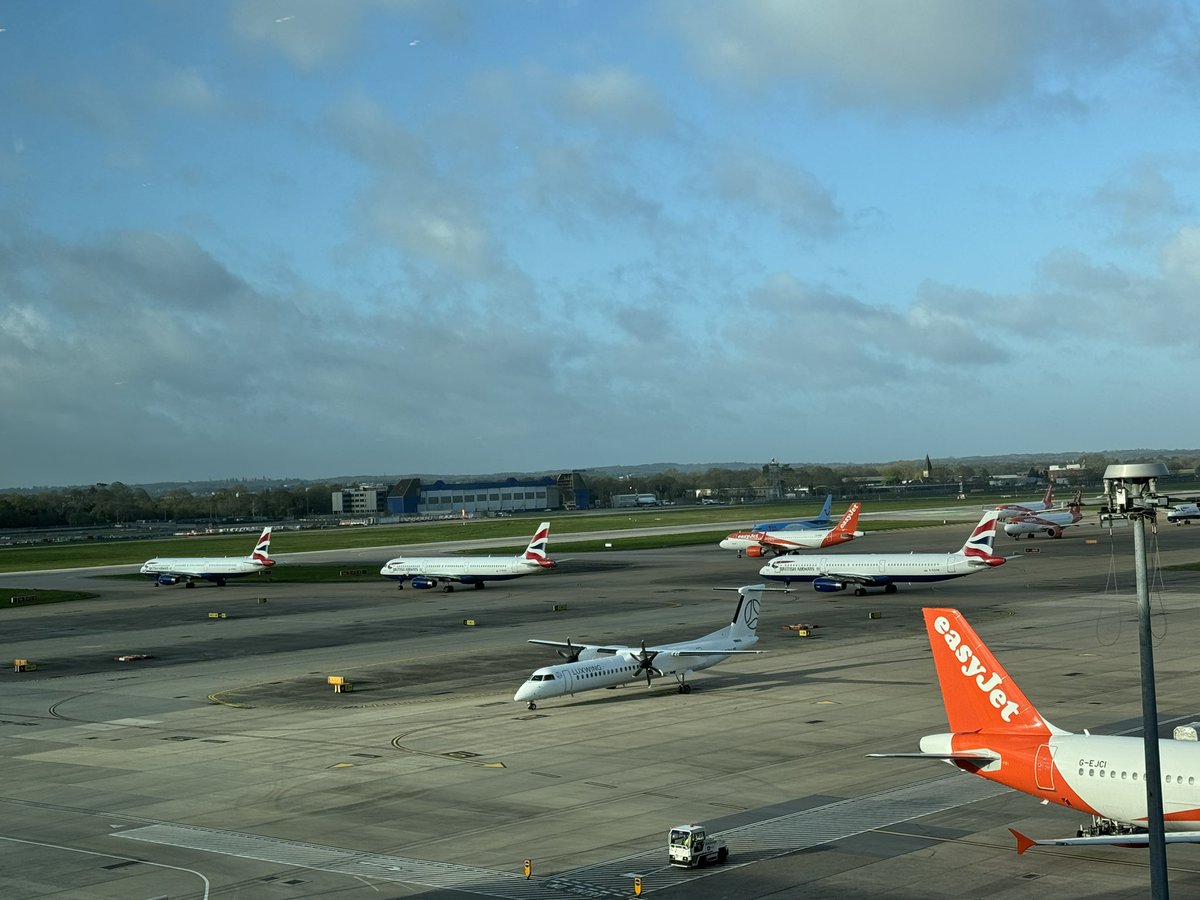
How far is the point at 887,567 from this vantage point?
352ft

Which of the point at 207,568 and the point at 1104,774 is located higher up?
the point at 1104,774

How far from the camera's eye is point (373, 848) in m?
36.5

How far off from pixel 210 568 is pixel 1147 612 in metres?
129

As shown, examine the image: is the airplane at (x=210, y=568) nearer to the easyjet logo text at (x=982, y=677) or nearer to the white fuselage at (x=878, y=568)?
the white fuselage at (x=878, y=568)

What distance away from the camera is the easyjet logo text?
1303 inches

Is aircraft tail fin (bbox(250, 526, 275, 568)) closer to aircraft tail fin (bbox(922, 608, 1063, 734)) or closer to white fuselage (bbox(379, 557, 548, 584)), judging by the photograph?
white fuselage (bbox(379, 557, 548, 584))

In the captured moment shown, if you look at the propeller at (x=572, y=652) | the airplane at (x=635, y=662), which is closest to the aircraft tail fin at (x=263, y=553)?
the propeller at (x=572, y=652)

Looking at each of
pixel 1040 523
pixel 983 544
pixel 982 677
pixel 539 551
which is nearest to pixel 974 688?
pixel 982 677

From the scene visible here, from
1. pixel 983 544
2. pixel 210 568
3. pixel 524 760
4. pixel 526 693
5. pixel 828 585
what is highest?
pixel 983 544

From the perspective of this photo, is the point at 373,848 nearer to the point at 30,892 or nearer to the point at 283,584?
the point at 30,892

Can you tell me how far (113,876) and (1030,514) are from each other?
523 feet

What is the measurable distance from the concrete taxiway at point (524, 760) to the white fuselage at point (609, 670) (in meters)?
1.35

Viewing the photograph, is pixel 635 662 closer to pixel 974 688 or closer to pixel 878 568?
pixel 974 688

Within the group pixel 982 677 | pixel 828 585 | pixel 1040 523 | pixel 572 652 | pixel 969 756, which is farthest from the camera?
pixel 1040 523
